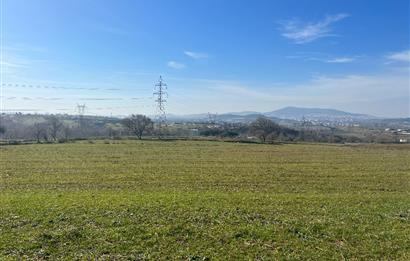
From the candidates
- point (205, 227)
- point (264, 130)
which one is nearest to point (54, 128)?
point (264, 130)

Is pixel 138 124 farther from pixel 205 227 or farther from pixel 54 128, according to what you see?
pixel 205 227

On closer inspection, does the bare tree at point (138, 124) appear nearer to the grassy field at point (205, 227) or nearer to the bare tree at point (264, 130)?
the bare tree at point (264, 130)

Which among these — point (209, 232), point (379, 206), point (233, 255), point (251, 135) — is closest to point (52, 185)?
point (209, 232)

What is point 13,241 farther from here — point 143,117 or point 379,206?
point 143,117

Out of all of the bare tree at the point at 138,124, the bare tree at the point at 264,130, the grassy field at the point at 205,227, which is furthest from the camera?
the bare tree at the point at 138,124

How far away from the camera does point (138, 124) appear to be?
4444 inches

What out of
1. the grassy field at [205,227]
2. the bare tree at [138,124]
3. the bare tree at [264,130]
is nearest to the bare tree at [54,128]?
the bare tree at [138,124]

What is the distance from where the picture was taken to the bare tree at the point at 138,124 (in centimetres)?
11281

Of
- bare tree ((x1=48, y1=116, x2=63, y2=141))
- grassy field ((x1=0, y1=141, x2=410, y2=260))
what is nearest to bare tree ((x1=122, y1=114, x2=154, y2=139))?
bare tree ((x1=48, y1=116, x2=63, y2=141))

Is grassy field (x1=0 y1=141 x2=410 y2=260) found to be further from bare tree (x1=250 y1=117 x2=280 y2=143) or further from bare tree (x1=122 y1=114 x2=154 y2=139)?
bare tree (x1=122 y1=114 x2=154 y2=139)

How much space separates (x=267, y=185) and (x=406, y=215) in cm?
1052

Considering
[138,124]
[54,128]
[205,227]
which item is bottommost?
[205,227]

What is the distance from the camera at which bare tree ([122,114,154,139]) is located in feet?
370

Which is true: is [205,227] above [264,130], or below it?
below
